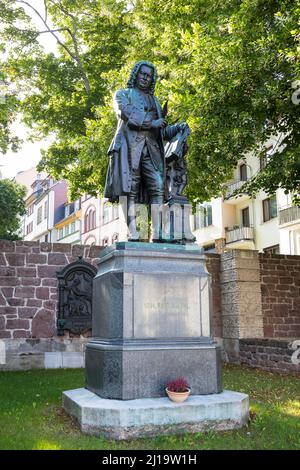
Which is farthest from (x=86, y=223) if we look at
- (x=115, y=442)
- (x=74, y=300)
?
(x=115, y=442)

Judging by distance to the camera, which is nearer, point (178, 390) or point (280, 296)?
point (178, 390)

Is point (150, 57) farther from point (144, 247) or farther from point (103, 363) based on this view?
point (103, 363)

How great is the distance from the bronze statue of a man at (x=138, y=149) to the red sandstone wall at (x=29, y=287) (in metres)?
5.47

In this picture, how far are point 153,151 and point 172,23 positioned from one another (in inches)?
322

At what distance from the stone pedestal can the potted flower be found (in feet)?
0.83

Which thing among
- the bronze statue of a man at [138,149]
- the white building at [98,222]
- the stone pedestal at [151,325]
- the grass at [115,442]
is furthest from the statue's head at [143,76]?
the white building at [98,222]

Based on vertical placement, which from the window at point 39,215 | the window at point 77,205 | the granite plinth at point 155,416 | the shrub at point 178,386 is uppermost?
the window at point 39,215

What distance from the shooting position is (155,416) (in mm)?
4441

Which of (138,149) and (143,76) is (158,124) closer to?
(138,149)

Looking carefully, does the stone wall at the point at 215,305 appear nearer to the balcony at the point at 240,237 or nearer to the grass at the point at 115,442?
the grass at the point at 115,442

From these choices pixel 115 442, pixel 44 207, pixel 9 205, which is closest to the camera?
pixel 115 442

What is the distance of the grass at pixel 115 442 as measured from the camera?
4172mm

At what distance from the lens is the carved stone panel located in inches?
426

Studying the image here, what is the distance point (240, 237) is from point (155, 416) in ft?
83.4
